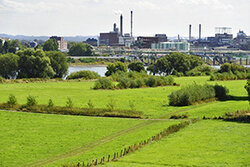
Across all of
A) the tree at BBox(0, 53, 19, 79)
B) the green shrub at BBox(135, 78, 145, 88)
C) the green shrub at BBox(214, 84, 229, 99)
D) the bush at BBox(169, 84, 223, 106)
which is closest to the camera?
the bush at BBox(169, 84, 223, 106)

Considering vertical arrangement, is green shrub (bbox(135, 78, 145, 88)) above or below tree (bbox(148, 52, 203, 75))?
below

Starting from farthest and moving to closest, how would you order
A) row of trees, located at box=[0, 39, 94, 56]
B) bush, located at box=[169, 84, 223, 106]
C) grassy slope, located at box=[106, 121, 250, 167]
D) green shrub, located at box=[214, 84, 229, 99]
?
row of trees, located at box=[0, 39, 94, 56] → green shrub, located at box=[214, 84, 229, 99] → bush, located at box=[169, 84, 223, 106] → grassy slope, located at box=[106, 121, 250, 167]

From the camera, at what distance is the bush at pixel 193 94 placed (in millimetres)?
49375

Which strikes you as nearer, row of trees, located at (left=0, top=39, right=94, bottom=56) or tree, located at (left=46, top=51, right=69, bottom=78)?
tree, located at (left=46, top=51, right=69, bottom=78)

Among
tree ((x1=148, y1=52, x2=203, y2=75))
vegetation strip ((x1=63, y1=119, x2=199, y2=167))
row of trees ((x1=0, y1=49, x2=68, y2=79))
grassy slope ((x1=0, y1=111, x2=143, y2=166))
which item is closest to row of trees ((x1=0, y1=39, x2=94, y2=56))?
tree ((x1=148, y1=52, x2=203, y2=75))

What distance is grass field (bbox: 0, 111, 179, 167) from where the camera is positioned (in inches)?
1092

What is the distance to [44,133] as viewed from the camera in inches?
1348

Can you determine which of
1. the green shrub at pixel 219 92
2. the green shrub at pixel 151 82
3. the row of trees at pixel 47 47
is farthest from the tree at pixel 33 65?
the row of trees at pixel 47 47

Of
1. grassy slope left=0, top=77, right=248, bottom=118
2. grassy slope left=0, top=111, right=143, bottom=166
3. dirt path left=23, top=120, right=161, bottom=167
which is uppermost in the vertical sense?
grassy slope left=0, top=77, right=248, bottom=118

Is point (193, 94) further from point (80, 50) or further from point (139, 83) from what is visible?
point (80, 50)

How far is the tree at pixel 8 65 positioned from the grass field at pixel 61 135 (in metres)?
45.2

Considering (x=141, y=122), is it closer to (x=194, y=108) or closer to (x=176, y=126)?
(x=176, y=126)

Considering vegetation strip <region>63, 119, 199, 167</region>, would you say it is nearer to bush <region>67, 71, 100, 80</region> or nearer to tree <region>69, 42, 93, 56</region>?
bush <region>67, 71, 100, 80</region>

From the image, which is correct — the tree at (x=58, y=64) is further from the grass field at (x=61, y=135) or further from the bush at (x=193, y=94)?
the grass field at (x=61, y=135)
